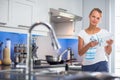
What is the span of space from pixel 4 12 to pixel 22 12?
338 millimetres

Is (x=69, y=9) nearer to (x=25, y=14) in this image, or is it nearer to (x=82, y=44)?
(x=25, y=14)

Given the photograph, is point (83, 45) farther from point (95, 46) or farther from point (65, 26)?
point (65, 26)

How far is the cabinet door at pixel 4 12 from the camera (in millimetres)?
3145

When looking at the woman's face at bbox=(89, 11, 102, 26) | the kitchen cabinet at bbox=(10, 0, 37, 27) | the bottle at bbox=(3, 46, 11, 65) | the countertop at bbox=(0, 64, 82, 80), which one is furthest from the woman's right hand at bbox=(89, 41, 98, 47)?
the bottle at bbox=(3, 46, 11, 65)

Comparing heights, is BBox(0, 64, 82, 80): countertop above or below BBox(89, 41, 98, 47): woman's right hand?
below

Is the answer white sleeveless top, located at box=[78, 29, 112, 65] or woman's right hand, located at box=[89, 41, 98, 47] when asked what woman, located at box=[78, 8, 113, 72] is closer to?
white sleeveless top, located at box=[78, 29, 112, 65]

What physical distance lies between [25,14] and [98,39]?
3.64 feet

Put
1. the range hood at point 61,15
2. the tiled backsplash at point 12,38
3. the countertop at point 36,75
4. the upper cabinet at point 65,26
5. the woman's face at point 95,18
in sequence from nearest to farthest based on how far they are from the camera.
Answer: the countertop at point 36,75 < the woman's face at point 95,18 < the tiled backsplash at point 12,38 < the range hood at point 61,15 < the upper cabinet at point 65,26

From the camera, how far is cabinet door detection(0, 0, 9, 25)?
315cm

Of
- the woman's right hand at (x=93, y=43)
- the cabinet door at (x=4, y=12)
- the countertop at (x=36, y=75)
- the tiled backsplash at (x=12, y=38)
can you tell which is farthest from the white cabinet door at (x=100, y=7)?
the countertop at (x=36, y=75)

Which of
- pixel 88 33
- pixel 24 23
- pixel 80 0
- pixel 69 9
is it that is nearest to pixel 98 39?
pixel 88 33
